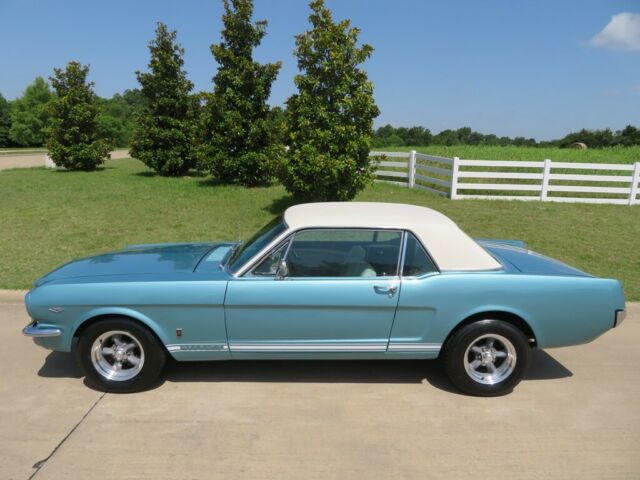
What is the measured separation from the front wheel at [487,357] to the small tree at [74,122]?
18.0m

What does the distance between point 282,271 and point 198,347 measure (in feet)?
2.86

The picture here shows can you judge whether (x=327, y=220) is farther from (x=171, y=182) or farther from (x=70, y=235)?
(x=171, y=182)

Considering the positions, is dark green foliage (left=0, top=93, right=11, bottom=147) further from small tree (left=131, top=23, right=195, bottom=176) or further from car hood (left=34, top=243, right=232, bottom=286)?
car hood (left=34, top=243, right=232, bottom=286)

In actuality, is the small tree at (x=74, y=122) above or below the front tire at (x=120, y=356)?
above

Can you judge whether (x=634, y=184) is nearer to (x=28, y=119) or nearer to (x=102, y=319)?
(x=102, y=319)

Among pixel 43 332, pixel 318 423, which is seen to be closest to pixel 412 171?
pixel 318 423

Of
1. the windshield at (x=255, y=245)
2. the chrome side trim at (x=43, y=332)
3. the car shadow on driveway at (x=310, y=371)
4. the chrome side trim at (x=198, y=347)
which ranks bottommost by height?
the car shadow on driveway at (x=310, y=371)

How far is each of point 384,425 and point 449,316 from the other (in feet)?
3.02

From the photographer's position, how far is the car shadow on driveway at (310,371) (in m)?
3.69

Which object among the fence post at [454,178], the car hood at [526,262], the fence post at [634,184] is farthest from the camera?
the fence post at [454,178]

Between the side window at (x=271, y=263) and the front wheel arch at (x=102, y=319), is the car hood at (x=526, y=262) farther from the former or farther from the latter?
the front wheel arch at (x=102, y=319)

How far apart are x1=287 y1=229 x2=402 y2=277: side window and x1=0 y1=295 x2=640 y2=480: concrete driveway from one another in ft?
3.11

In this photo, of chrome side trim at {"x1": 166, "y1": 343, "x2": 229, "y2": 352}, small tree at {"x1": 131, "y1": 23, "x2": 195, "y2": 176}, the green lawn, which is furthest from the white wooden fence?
chrome side trim at {"x1": 166, "y1": 343, "x2": 229, "y2": 352}

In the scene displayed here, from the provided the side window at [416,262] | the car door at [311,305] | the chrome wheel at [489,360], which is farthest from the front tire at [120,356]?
the chrome wheel at [489,360]
